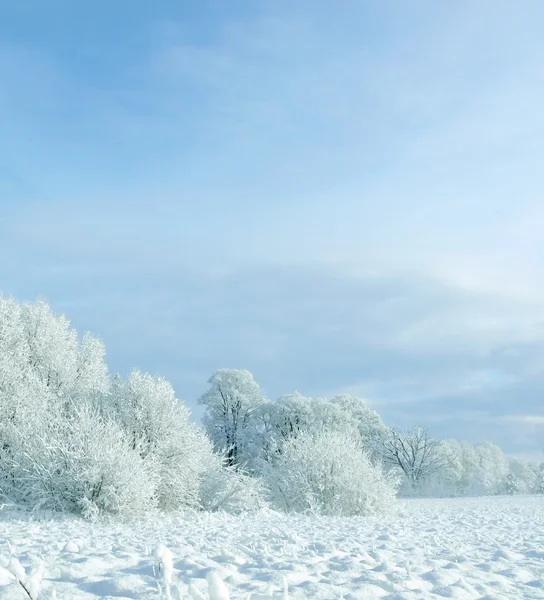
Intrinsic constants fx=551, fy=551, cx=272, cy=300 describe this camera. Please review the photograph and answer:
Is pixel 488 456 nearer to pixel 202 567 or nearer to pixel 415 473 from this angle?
pixel 415 473

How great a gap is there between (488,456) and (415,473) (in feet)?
98.9

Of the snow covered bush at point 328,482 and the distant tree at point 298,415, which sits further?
the distant tree at point 298,415

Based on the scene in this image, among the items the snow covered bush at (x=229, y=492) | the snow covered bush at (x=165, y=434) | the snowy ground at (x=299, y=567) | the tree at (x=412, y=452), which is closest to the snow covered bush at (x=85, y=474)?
the snow covered bush at (x=165, y=434)

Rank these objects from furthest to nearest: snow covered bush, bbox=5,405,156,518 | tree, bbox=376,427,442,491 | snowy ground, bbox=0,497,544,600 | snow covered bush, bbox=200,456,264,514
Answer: tree, bbox=376,427,442,491 < snow covered bush, bbox=200,456,264,514 < snow covered bush, bbox=5,405,156,518 < snowy ground, bbox=0,497,544,600

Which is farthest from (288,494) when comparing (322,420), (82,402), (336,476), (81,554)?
(322,420)

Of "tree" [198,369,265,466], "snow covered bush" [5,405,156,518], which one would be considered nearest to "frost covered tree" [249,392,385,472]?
"tree" [198,369,265,466]

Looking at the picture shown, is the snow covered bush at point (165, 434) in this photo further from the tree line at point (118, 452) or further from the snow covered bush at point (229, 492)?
the snow covered bush at point (229, 492)

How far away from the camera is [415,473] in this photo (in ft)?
202

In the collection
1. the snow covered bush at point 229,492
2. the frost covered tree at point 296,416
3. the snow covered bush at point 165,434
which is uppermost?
the frost covered tree at point 296,416

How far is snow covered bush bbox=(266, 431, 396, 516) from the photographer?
872 inches

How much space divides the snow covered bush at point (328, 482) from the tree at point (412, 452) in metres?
38.3

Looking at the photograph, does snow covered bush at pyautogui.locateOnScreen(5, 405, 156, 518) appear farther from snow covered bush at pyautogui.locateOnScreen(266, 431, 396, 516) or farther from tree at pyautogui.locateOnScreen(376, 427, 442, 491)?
tree at pyautogui.locateOnScreen(376, 427, 442, 491)

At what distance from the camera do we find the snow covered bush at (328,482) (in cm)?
2216

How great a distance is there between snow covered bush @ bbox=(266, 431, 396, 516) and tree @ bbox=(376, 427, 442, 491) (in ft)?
126
